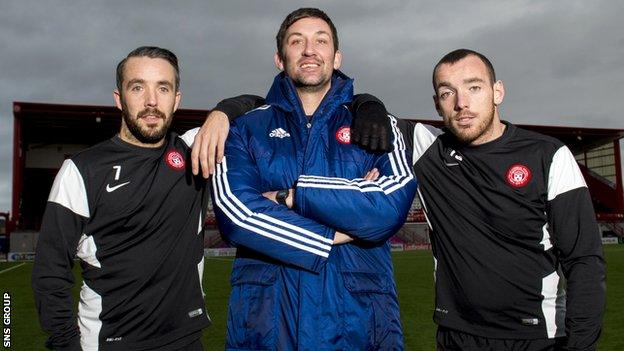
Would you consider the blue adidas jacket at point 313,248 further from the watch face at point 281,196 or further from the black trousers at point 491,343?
the black trousers at point 491,343

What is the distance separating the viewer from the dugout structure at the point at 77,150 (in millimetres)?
32719

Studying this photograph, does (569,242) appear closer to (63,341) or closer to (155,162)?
(155,162)

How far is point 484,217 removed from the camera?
3.06 metres

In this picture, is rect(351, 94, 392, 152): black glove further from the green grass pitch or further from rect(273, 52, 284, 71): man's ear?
the green grass pitch

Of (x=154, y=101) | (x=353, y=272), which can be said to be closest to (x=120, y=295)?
(x=154, y=101)

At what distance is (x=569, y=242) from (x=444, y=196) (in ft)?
2.31

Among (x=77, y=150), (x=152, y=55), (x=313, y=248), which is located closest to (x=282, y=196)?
(x=313, y=248)

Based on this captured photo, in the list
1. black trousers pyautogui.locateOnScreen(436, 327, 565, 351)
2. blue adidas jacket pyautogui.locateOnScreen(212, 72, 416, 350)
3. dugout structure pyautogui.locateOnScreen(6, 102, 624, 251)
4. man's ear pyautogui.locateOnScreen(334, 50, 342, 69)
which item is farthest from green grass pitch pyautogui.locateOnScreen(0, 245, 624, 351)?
dugout structure pyautogui.locateOnScreen(6, 102, 624, 251)

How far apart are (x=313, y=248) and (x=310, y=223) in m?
0.12

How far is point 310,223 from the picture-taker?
2.56m

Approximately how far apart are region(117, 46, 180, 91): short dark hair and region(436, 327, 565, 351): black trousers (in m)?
2.14

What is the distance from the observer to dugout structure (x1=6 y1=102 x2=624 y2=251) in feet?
107

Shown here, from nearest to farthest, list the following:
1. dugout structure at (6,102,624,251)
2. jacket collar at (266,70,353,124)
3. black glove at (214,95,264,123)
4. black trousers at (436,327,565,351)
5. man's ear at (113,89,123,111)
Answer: jacket collar at (266,70,353,124)
black trousers at (436,327,565,351)
black glove at (214,95,264,123)
man's ear at (113,89,123,111)
dugout structure at (6,102,624,251)

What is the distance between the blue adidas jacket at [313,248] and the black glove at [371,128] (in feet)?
0.30
